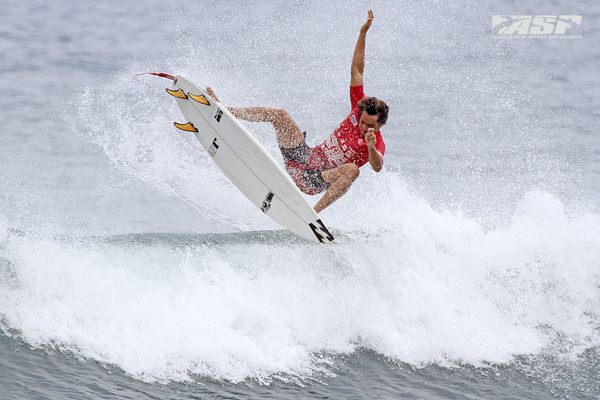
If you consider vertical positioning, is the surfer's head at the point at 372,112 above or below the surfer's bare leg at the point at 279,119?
above

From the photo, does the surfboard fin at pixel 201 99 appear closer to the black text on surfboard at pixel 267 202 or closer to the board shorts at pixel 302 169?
the board shorts at pixel 302 169

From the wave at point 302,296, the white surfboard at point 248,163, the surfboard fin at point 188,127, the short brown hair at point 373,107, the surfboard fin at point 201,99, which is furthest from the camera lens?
the surfboard fin at point 188,127

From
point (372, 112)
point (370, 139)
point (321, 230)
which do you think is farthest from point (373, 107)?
point (321, 230)

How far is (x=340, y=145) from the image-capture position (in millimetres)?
5602

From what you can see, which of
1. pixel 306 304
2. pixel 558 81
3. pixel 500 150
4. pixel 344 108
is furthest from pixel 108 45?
pixel 306 304

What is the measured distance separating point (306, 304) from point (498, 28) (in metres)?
17.8

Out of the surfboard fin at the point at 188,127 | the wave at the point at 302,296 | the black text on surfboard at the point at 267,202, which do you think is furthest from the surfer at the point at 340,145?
the wave at the point at 302,296

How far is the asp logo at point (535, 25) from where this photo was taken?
21391 millimetres

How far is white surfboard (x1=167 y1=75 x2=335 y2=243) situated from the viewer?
5.54 meters

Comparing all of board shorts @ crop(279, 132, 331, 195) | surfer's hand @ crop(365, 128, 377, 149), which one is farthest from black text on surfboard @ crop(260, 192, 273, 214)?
surfer's hand @ crop(365, 128, 377, 149)

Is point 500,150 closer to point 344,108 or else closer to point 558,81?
point 344,108

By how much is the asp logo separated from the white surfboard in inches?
671

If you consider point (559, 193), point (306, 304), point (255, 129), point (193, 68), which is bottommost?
point (559, 193)

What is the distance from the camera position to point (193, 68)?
7.82m
